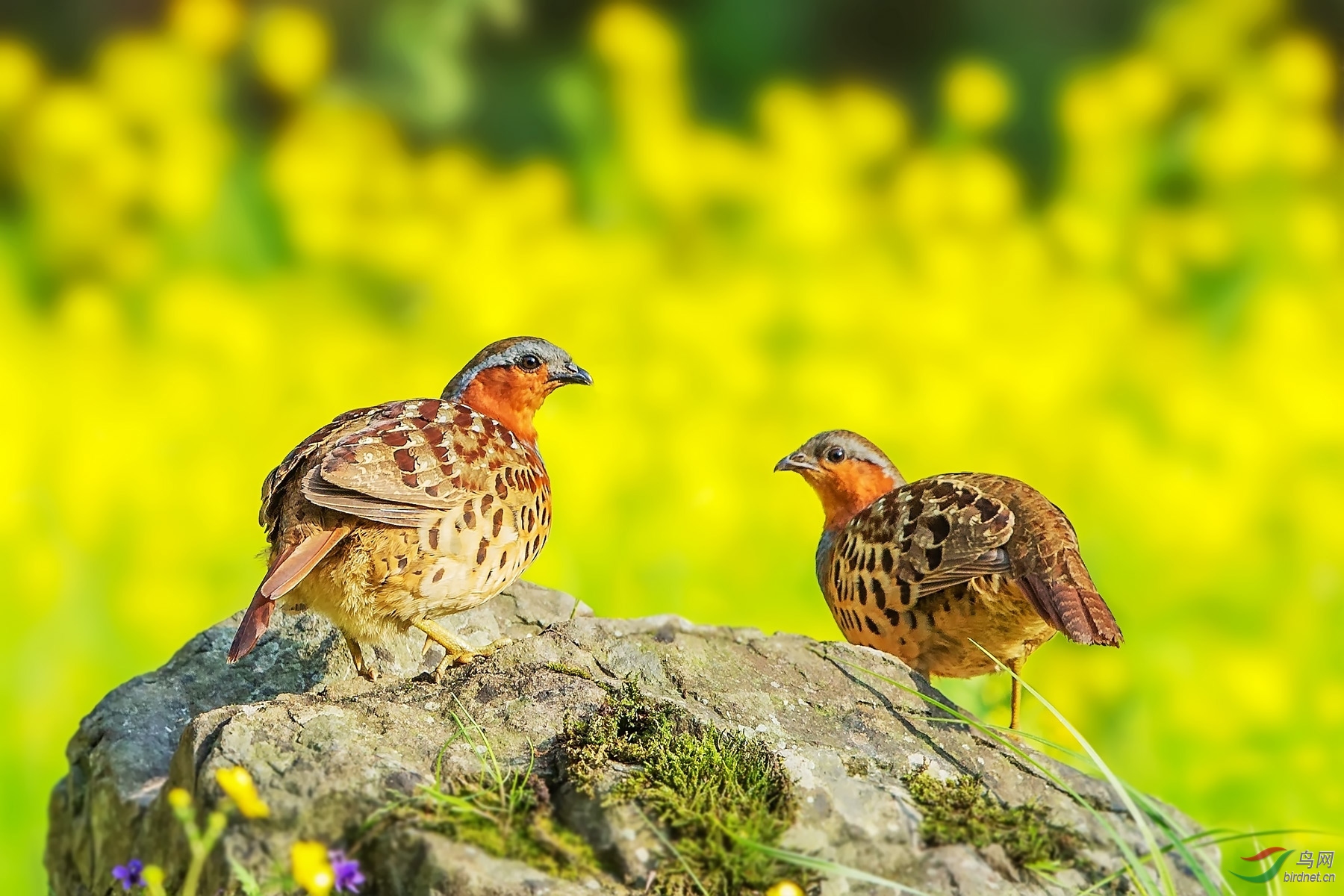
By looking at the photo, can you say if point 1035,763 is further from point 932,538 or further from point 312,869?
point 312,869

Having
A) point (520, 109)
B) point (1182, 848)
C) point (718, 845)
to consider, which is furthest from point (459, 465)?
point (520, 109)

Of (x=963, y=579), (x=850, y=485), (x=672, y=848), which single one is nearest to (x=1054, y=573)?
(x=963, y=579)

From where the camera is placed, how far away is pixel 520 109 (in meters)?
9.95

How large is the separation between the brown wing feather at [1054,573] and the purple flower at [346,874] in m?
1.97

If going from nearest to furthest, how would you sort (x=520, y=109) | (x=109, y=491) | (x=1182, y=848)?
(x=1182, y=848) < (x=109, y=491) < (x=520, y=109)

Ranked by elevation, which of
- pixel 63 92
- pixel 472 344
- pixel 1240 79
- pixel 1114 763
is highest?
pixel 1240 79

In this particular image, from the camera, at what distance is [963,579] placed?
469 cm

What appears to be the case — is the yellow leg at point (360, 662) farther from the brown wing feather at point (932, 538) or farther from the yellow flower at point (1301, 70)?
the yellow flower at point (1301, 70)

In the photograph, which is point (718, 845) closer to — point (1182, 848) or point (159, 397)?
point (1182, 848)

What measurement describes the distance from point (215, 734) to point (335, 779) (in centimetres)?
38

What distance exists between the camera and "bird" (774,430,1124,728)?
4488 millimetres

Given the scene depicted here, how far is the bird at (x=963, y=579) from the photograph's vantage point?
4.49 m

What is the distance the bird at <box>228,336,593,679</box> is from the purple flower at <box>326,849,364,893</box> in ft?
2.55

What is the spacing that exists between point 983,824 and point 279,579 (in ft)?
6.15
